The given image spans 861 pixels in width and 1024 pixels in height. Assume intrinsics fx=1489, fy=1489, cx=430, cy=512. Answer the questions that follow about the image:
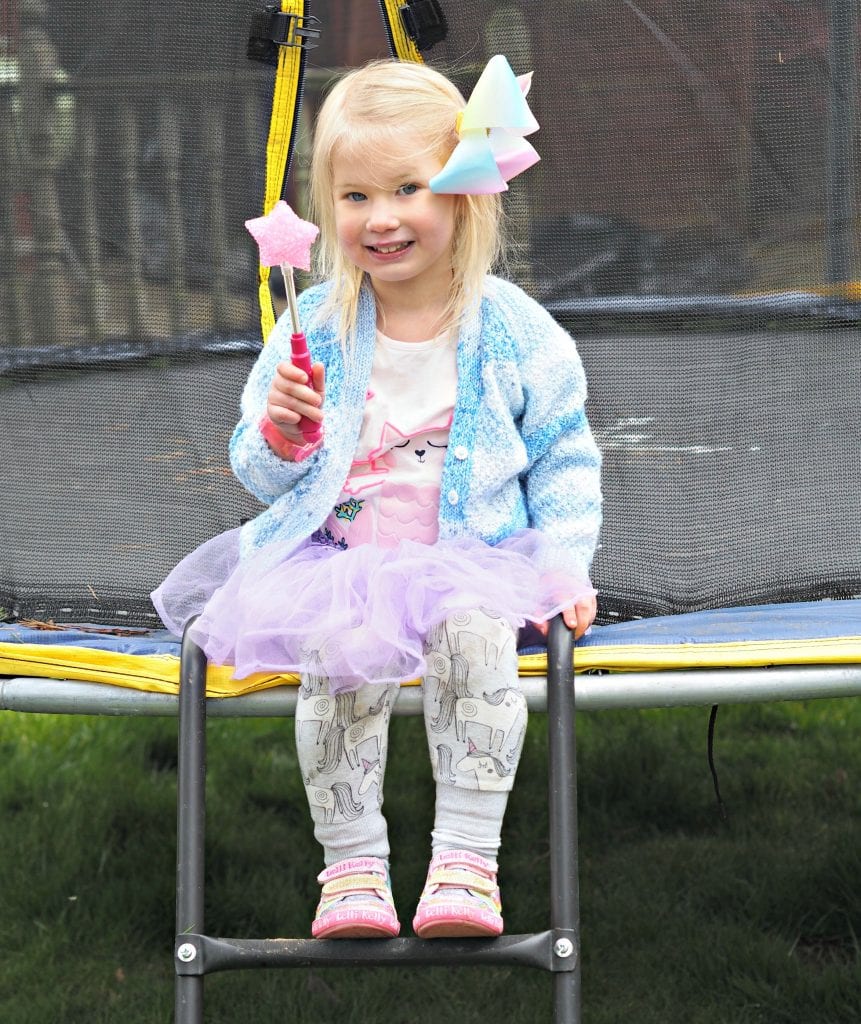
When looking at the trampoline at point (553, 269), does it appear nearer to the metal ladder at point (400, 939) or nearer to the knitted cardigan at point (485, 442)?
the knitted cardigan at point (485, 442)

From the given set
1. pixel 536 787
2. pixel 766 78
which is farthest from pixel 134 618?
pixel 766 78

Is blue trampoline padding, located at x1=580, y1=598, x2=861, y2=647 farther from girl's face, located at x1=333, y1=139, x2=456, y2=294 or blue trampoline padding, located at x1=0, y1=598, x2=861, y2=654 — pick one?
girl's face, located at x1=333, y1=139, x2=456, y2=294

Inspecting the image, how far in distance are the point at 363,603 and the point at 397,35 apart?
3.62 feet

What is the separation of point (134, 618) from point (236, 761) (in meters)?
0.74

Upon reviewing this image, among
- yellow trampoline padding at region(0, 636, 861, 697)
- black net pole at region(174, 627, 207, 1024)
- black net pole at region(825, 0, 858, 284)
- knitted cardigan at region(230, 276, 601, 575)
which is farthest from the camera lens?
black net pole at region(825, 0, 858, 284)

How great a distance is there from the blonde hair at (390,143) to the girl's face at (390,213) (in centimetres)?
2

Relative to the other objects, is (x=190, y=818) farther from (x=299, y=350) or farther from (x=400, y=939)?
(x=299, y=350)

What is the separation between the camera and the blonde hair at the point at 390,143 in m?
1.75

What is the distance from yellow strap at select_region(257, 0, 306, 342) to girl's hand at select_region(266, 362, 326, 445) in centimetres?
83

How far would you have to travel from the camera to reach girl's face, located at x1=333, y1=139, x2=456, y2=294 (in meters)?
1.75

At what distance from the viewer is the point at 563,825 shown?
63.7 inches

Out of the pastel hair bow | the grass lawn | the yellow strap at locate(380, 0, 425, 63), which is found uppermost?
the yellow strap at locate(380, 0, 425, 63)

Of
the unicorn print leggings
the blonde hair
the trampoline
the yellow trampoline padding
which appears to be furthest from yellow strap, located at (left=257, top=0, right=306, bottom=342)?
the unicorn print leggings

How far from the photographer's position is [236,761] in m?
2.90
